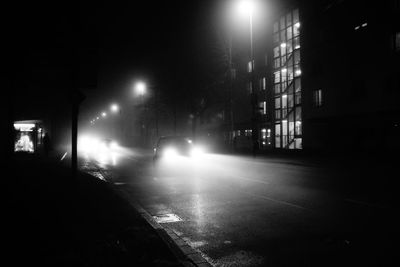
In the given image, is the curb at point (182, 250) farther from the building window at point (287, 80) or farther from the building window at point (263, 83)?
the building window at point (263, 83)

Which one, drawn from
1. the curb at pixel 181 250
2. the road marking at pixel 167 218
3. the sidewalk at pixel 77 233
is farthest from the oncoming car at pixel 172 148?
the curb at pixel 181 250

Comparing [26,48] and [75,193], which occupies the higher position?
[26,48]

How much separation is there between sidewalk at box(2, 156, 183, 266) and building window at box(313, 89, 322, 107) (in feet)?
93.6

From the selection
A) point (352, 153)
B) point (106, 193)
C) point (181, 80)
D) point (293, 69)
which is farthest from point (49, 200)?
point (181, 80)

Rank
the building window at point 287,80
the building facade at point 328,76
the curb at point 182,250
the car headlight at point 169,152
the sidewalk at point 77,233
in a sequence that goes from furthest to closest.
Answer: the building window at point 287,80 < the building facade at point 328,76 < the car headlight at point 169,152 < the curb at point 182,250 < the sidewalk at point 77,233

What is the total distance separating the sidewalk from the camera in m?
4.80

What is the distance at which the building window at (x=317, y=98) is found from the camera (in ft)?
113

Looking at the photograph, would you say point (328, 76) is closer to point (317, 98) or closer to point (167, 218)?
point (317, 98)

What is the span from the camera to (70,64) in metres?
9.23

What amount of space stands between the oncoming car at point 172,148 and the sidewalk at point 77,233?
12.7 meters

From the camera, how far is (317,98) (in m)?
35.0

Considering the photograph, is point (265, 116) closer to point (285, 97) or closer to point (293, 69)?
point (285, 97)

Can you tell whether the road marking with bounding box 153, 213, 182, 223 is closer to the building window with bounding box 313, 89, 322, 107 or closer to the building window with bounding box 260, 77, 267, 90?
the building window with bounding box 313, 89, 322, 107

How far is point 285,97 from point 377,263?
A: 3720 cm
